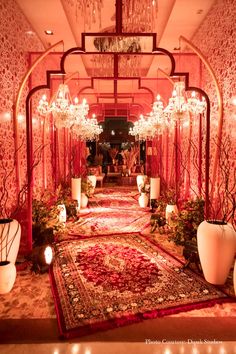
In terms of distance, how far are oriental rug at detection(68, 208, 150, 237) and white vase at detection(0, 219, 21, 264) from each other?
199 centimetres

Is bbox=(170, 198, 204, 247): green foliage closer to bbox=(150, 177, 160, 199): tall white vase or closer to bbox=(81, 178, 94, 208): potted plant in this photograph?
bbox=(150, 177, 160, 199): tall white vase

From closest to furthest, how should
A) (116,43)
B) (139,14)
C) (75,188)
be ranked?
(139,14)
(116,43)
(75,188)

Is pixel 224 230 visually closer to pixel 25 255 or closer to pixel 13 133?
pixel 25 255

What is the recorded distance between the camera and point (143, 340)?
7.80ft

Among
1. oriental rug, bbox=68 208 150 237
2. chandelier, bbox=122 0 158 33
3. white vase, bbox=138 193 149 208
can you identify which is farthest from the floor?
white vase, bbox=138 193 149 208

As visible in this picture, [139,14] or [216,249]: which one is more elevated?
[139,14]

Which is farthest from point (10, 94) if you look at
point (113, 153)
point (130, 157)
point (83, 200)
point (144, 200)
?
point (113, 153)

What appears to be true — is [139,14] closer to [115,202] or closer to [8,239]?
[8,239]

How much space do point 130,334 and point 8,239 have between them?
1.59 m

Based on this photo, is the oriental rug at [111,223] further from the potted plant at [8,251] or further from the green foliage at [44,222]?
the potted plant at [8,251]

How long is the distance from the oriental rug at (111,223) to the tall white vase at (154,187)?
0.48 meters

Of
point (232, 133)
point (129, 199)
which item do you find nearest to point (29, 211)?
point (232, 133)

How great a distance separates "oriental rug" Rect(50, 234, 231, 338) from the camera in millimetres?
2713

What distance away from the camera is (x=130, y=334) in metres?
2.46
